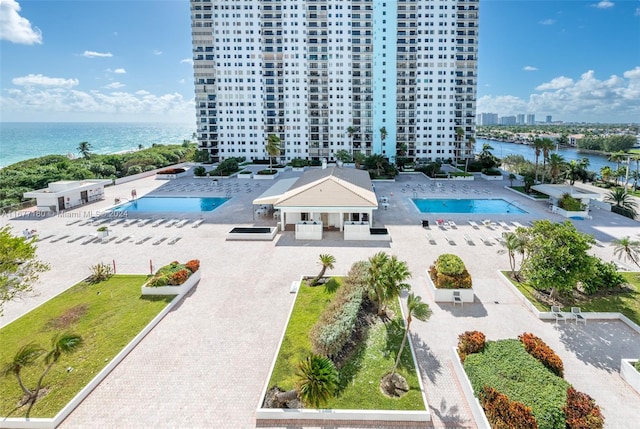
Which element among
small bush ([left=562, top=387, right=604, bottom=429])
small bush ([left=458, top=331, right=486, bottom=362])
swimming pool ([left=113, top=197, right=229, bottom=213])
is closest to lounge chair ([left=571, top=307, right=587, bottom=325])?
small bush ([left=458, top=331, right=486, bottom=362])

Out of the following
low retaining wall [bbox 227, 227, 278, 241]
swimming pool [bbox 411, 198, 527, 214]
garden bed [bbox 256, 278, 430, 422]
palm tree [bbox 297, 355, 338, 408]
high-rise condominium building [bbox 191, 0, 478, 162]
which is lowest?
garden bed [bbox 256, 278, 430, 422]

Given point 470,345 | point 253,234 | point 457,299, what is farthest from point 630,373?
point 253,234

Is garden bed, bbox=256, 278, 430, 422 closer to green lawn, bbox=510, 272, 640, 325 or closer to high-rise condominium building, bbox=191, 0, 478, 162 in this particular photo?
green lawn, bbox=510, 272, 640, 325

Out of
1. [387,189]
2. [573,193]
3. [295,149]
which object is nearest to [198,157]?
[295,149]

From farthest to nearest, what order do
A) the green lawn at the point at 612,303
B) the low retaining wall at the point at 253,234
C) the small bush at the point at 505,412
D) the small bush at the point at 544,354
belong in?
the low retaining wall at the point at 253,234, the green lawn at the point at 612,303, the small bush at the point at 544,354, the small bush at the point at 505,412

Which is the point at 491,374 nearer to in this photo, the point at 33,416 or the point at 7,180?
the point at 33,416

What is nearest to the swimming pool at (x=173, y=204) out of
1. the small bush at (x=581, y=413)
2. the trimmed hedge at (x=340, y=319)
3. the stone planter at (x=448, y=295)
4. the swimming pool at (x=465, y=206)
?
the swimming pool at (x=465, y=206)

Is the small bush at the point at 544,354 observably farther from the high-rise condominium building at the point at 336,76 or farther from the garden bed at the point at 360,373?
the high-rise condominium building at the point at 336,76
